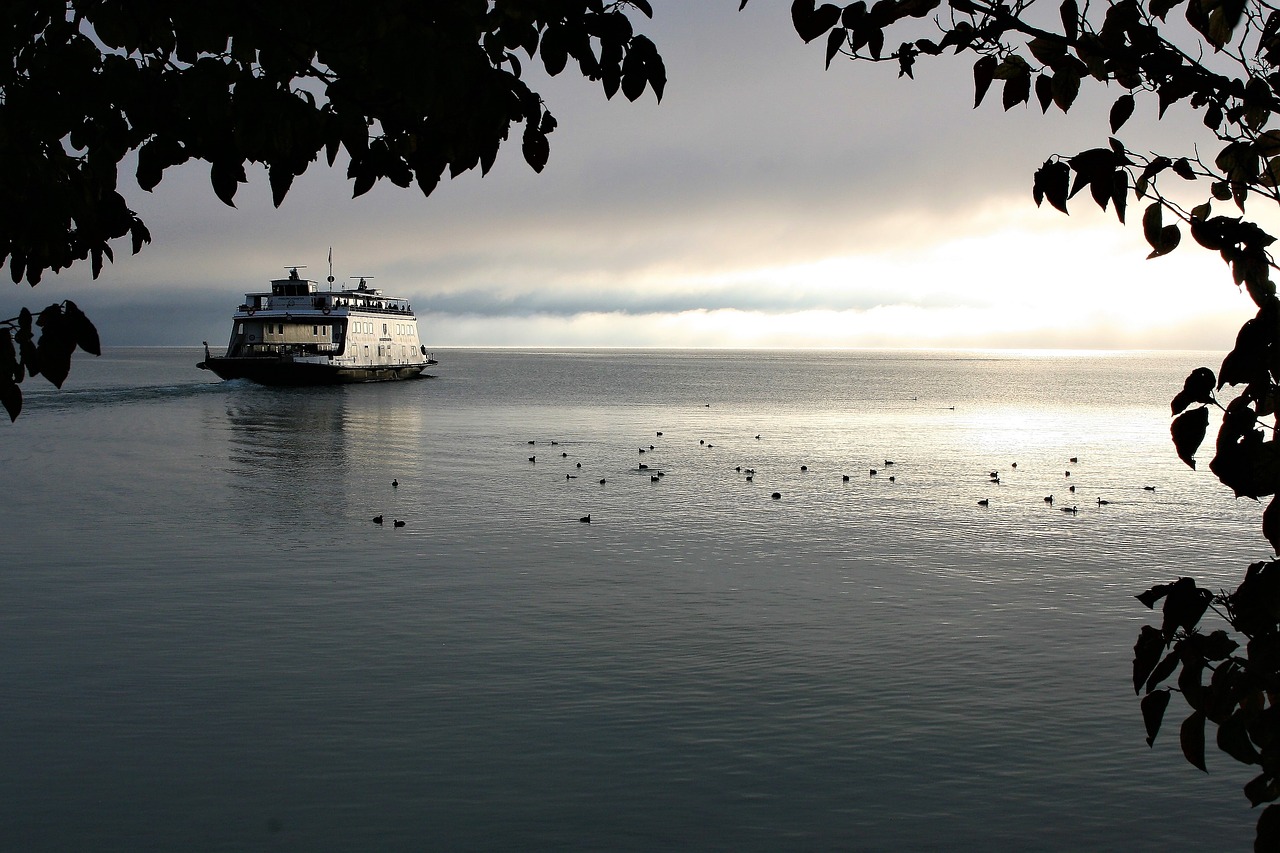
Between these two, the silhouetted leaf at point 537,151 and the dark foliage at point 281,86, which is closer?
the dark foliage at point 281,86

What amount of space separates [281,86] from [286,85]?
0.42ft

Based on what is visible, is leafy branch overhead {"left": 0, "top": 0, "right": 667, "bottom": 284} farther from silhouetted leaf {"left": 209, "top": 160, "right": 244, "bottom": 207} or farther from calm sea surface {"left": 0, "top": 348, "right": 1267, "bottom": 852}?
calm sea surface {"left": 0, "top": 348, "right": 1267, "bottom": 852}

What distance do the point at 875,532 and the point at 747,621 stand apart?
8452mm

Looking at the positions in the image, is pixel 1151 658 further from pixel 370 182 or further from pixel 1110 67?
pixel 370 182

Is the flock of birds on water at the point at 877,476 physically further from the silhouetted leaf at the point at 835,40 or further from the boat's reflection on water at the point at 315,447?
the silhouetted leaf at the point at 835,40

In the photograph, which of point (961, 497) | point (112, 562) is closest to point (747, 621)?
point (112, 562)

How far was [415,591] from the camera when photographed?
703 inches

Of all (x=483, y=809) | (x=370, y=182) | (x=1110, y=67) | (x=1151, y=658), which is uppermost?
(x=1110, y=67)

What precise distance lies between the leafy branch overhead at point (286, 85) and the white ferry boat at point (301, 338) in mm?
79986

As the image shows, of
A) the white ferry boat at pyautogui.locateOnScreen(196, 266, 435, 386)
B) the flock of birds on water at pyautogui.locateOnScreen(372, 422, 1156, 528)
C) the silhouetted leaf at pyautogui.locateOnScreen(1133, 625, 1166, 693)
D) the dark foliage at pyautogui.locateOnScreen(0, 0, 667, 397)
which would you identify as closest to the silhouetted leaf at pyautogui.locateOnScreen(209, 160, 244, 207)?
the dark foliage at pyautogui.locateOnScreen(0, 0, 667, 397)

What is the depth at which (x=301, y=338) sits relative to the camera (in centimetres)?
8588

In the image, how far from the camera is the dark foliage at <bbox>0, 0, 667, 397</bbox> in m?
3.28

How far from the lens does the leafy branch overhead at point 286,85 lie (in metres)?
3.27

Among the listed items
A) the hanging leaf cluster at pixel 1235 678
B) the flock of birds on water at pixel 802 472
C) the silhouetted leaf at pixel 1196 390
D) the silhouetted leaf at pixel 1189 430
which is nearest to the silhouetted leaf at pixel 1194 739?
the hanging leaf cluster at pixel 1235 678
